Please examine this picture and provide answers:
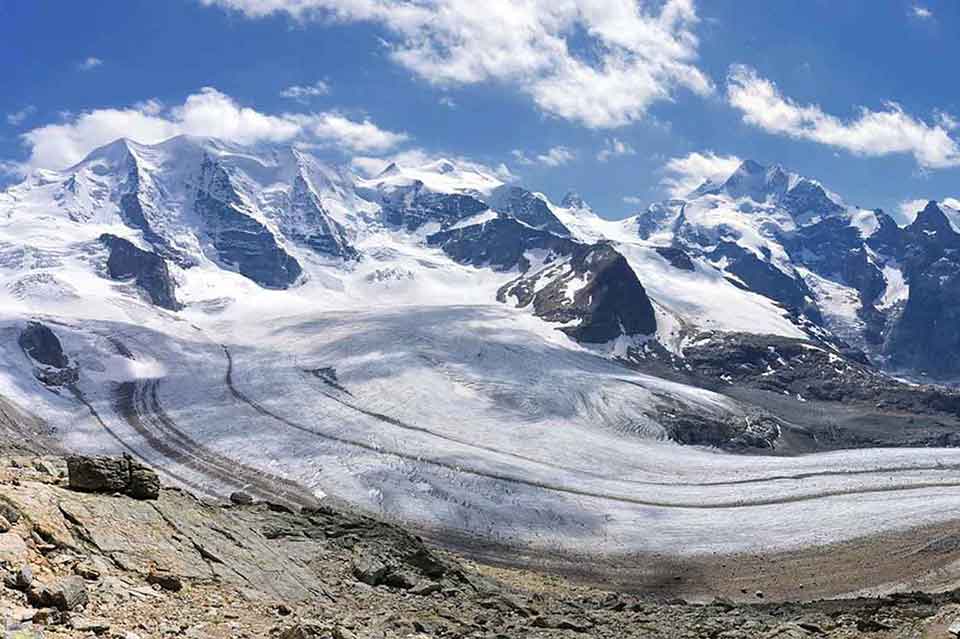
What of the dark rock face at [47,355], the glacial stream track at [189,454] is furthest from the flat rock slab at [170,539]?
the dark rock face at [47,355]

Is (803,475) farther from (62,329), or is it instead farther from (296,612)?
(62,329)

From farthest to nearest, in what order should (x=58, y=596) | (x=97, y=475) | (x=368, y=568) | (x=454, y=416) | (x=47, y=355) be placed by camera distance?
(x=47, y=355)
(x=454, y=416)
(x=368, y=568)
(x=97, y=475)
(x=58, y=596)

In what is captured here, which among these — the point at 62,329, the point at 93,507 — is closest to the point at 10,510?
the point at 93,507

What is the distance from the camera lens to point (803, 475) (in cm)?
8856

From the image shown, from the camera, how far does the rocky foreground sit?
52.4ft

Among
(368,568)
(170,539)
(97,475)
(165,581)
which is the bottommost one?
(368,568)

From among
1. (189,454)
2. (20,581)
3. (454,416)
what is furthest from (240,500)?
(454,416)

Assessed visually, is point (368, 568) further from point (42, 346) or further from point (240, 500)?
point (42, 346)

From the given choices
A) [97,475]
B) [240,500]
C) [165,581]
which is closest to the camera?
[165,581]

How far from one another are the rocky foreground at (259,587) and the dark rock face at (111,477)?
1.4 inches

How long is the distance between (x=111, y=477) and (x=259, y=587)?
5580 mm

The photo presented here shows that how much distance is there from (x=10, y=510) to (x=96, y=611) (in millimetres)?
4201

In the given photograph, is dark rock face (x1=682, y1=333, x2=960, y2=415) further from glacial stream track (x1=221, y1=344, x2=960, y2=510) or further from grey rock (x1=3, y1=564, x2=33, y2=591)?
grey rock (x1=3, y1=564, x2=33, y2=591)

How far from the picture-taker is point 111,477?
2478cm
